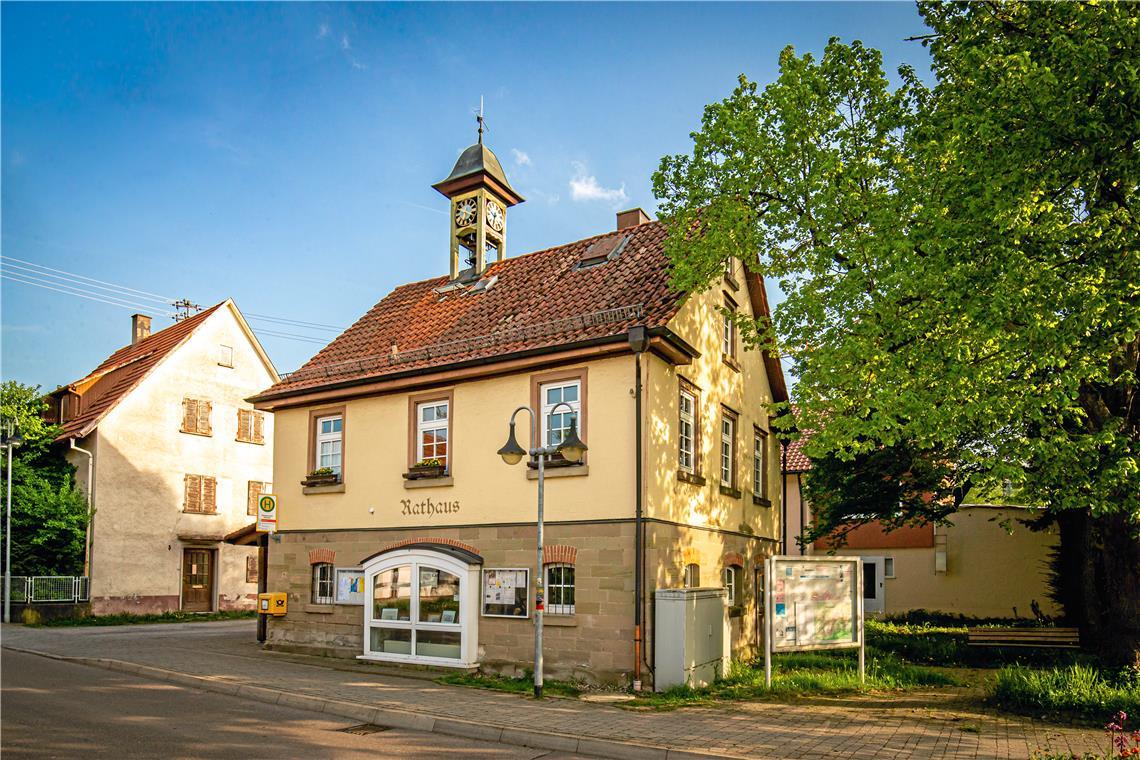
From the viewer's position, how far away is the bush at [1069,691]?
11555 millimetres

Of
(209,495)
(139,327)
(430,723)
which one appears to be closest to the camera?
(430,723)

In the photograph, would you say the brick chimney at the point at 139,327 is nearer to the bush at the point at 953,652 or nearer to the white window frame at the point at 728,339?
the white window frame at the point at 728,339

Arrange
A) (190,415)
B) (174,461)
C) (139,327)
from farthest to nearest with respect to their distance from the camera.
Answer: (139,327)
(190,415)
(174,461)

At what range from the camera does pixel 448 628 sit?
1619 cm

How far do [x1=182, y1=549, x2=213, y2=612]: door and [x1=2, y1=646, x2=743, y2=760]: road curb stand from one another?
53.0 ft

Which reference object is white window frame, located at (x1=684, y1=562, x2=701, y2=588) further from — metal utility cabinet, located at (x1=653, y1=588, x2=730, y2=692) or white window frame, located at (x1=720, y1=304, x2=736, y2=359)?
white window frame, located at (x1=720, y1=304, x2=736, y2=359)

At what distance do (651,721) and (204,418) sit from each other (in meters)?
25.5

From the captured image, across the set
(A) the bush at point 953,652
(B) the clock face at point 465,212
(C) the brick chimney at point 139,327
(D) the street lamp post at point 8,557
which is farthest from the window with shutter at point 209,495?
(A) the bush at point 953,652

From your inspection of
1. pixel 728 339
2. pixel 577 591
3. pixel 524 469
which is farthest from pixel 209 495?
pixel 577 591

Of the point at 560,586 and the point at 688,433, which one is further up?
the point at 688,433

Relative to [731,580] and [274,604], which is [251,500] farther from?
[731,580]

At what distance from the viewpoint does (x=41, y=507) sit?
27250mm

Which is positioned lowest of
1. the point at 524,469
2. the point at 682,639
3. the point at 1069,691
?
the point at 1069,691

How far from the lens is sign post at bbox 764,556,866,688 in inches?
564
